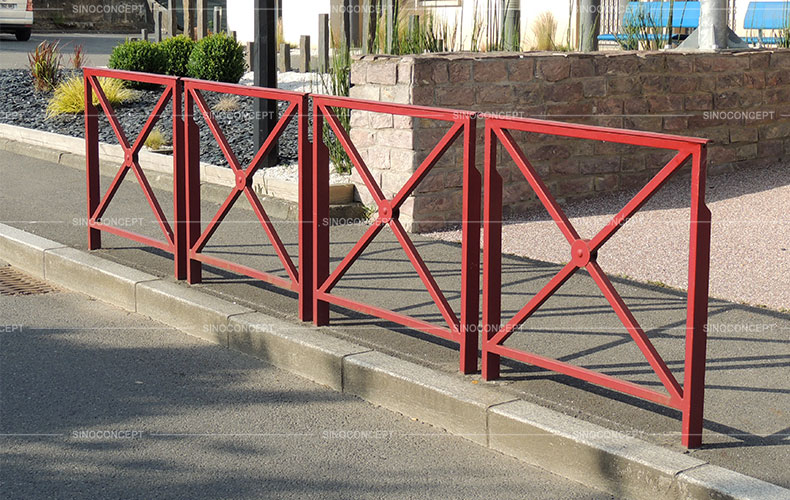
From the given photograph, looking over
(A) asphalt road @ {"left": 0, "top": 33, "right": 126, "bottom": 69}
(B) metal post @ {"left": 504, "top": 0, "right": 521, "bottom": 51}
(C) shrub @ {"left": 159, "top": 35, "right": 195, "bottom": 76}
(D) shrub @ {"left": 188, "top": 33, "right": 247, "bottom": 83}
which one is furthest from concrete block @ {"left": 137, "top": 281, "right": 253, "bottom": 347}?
(A) asphalt road @ {"left": 0, "top": 33, "right": 126, "bottom": 69}

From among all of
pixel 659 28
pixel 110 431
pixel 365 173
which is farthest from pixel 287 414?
pixel 659 28

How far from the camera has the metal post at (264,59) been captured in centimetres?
955

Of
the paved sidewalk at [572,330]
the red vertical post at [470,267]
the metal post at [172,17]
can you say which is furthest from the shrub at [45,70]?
the red vertical post at [470,267]

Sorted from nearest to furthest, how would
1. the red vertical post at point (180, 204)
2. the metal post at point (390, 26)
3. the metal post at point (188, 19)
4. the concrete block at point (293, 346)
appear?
the concrete block at point (293, 346)
the red vertical post at point (180, 204)
the metal post at point (390, 26)
the metal post at point (188, 19)

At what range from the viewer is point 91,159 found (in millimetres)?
7441

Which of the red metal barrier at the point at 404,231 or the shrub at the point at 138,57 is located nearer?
the red metal barrier at the point at 404,231

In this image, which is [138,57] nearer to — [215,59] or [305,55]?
[215,59]

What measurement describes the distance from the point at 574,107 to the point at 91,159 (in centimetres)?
376

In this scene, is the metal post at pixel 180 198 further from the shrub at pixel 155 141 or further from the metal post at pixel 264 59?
the shrub at pixel 155 141

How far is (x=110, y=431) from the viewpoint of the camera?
469cm

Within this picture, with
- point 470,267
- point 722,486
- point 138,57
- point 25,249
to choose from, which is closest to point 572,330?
point 470,267

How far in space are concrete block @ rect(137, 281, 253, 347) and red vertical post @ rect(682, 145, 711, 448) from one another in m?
2.62

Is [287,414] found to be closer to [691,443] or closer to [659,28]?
[691,443]

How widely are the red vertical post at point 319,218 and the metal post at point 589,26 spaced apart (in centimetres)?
588
